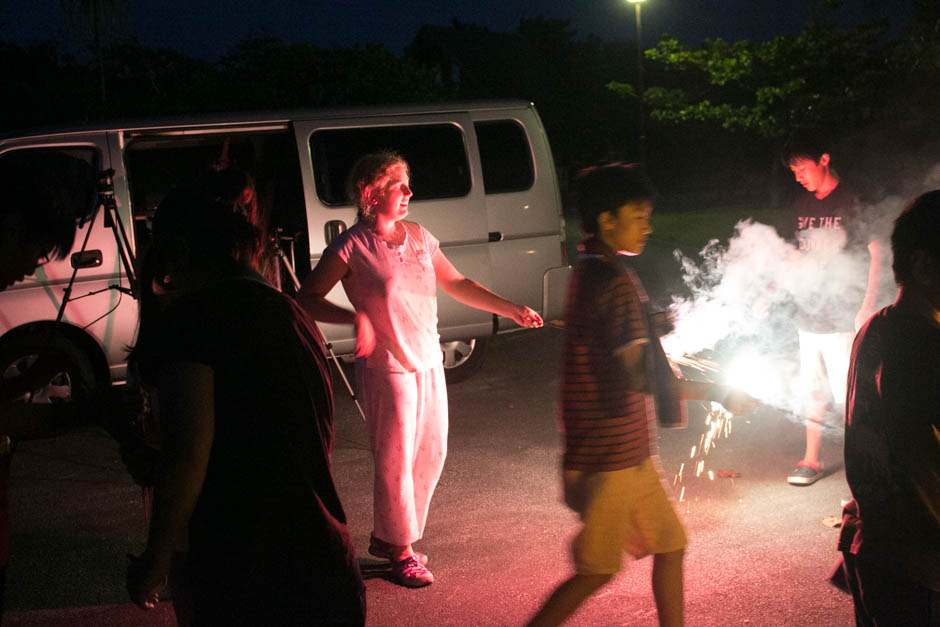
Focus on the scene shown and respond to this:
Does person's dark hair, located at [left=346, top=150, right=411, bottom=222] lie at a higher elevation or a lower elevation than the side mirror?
higher

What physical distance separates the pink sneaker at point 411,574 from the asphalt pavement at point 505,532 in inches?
1.8

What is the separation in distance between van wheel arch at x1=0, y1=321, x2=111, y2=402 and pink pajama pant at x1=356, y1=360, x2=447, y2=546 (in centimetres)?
339

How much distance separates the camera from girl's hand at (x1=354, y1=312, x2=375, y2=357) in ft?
A: 13.0

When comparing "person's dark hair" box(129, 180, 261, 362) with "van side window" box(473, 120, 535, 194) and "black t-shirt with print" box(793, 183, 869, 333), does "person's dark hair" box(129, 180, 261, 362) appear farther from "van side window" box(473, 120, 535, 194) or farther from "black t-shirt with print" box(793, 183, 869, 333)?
"van side window" box(473, 120, 535, 194)

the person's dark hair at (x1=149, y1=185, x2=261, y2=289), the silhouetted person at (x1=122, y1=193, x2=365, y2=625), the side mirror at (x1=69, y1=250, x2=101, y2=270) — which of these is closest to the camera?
the silhouetted person at (x1=122, y1=193, x2=365, y2=625)

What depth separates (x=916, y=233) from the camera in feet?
7.58

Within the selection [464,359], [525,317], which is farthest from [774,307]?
[525,317]

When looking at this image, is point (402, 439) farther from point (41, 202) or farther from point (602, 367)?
point (41, 202)

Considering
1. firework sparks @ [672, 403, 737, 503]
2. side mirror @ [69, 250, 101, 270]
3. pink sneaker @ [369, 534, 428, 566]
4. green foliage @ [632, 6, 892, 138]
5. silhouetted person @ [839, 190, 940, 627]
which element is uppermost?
green foliage @ [632, 6, 892, 138]

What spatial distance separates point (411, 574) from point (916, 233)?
2841mm

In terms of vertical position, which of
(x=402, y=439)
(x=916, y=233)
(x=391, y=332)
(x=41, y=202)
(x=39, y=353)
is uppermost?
(x=41, y=202)

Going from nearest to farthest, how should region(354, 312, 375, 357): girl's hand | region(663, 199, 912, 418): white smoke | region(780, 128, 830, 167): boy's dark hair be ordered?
region(354, 312, 375, 357): girl's hand
region(780, 128, 830, 167): boy's dark hair
region(663, 199, 912, 418): white smoke

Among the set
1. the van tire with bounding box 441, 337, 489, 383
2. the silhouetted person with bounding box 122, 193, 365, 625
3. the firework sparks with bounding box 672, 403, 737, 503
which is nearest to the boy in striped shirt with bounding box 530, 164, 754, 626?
the silhouetted person with bounding box 122, 193, 365, 625

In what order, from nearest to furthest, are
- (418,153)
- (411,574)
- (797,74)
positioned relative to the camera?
(411,574) → (418,153) → (797,74)
